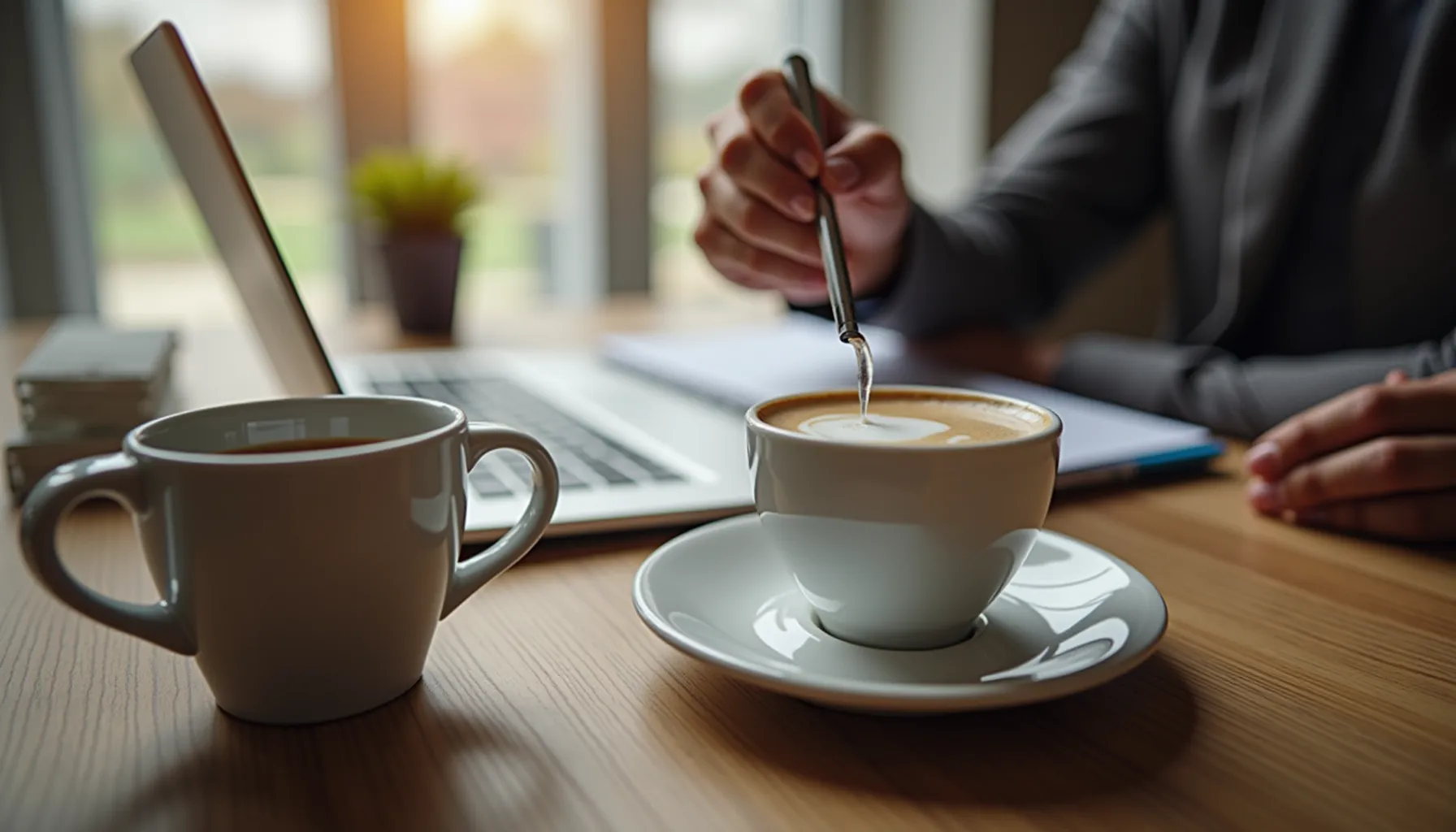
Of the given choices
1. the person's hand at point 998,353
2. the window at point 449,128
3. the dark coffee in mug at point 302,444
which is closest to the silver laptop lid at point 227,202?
the dark coffee in mug at point 302,444

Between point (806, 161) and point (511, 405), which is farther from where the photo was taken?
point (511, 405)

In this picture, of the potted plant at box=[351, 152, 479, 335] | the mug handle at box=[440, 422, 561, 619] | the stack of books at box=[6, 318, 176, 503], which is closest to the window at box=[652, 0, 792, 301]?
the potted plant at box=[351, 152, 479, 335]

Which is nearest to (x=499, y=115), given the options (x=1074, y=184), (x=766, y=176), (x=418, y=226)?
(x=418, y=226)

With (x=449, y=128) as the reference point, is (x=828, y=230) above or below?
below

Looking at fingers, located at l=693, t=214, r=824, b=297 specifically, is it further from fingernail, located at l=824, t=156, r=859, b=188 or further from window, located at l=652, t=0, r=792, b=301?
window, located at l=652, t=0, r=792, b=301

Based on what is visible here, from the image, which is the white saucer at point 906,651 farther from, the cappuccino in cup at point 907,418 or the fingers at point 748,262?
the fingers at point 748,262

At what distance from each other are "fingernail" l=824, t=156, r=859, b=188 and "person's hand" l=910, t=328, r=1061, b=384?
343 mm

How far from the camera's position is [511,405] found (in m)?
0.86

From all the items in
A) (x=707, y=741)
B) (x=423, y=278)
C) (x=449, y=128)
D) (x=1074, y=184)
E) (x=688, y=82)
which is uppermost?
(x=688, y=82)

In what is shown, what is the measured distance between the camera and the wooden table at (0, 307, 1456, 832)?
32 centimetres

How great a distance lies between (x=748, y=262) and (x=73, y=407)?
487 mm

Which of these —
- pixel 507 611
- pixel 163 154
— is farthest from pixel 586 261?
pixel 507 611

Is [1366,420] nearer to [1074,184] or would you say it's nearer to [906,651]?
[906,651]

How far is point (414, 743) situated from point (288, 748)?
42 millimetres
